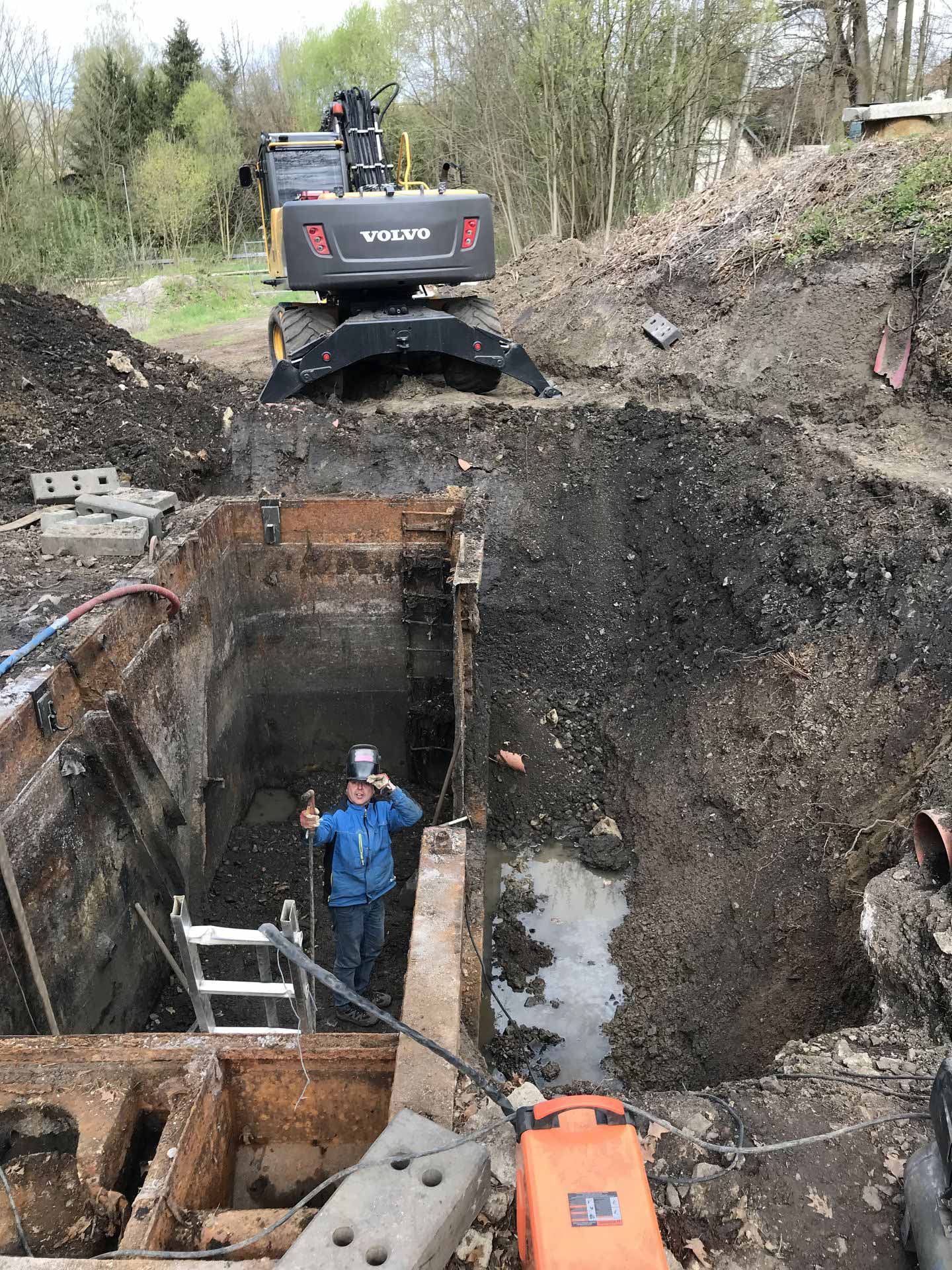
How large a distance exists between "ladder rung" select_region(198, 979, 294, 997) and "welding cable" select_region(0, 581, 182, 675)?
2.26m

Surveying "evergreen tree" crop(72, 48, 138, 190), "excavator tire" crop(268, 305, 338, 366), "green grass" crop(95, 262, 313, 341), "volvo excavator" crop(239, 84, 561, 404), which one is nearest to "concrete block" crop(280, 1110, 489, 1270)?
"volvo excavator" crop(239, 84, 561, 404)

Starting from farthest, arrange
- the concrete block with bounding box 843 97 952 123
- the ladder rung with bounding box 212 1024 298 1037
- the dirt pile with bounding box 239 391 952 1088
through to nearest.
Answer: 1. the concrete block with bounding box 843 97 952 123
2. the dirt pile with bounding box 239 391 952 1088
3. the ladder rung with bounding box 212 1024 298 1037

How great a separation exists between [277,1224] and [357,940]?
2900 mm

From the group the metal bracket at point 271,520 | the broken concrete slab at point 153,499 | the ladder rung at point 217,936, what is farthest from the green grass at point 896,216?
the ladder rung at point 217,936

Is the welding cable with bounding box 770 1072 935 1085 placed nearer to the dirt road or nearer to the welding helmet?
the welding helmet

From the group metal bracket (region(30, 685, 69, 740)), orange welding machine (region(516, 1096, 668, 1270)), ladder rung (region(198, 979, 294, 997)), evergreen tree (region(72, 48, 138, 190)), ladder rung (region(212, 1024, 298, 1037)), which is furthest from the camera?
evergreen tree (region(72, 48, 138, 190))

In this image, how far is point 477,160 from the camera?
65.5 ft

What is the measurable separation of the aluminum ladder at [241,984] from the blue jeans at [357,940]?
175 cm

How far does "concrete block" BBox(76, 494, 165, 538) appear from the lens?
6.59m

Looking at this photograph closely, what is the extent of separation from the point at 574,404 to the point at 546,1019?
716 cm

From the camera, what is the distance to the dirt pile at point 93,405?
8.73 meters

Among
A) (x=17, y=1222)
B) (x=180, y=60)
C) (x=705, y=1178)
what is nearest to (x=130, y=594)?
(x=17, y=1222)

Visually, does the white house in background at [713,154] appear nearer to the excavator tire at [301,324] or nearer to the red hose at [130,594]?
the excavator tire at [301,324]

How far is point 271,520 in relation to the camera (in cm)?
715
